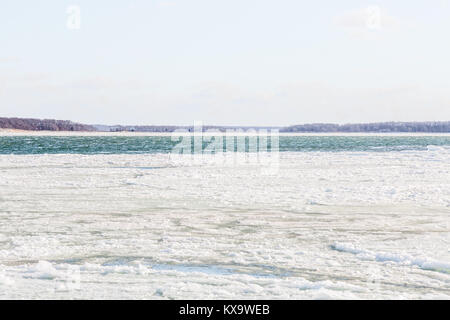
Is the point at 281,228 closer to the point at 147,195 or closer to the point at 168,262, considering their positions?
the point at 168,262

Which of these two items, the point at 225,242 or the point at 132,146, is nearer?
the point at 225,242

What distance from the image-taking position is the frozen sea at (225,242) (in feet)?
16.7

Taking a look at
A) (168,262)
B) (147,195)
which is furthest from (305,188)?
(168,262)

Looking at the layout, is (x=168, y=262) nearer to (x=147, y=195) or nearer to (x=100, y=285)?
(x=100, y=285)

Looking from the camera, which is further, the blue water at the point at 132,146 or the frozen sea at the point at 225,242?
the blue water at the point at 132,146

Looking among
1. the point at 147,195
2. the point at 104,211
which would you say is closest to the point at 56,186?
the point at 147,195

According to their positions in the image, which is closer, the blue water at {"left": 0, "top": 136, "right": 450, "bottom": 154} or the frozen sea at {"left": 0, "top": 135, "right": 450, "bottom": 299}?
the frozen sea at {"left": 0, "top": 135, "right": 450, "bottom": 299}

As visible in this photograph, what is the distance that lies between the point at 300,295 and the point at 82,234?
3.76 meters

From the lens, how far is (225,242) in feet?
23.3

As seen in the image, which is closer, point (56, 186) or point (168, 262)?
point (168, 262)

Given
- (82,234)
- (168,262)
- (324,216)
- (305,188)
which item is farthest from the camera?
(305,188)

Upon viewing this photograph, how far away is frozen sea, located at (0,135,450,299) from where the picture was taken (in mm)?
Answer: 5082

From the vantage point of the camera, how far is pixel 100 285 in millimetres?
5109
